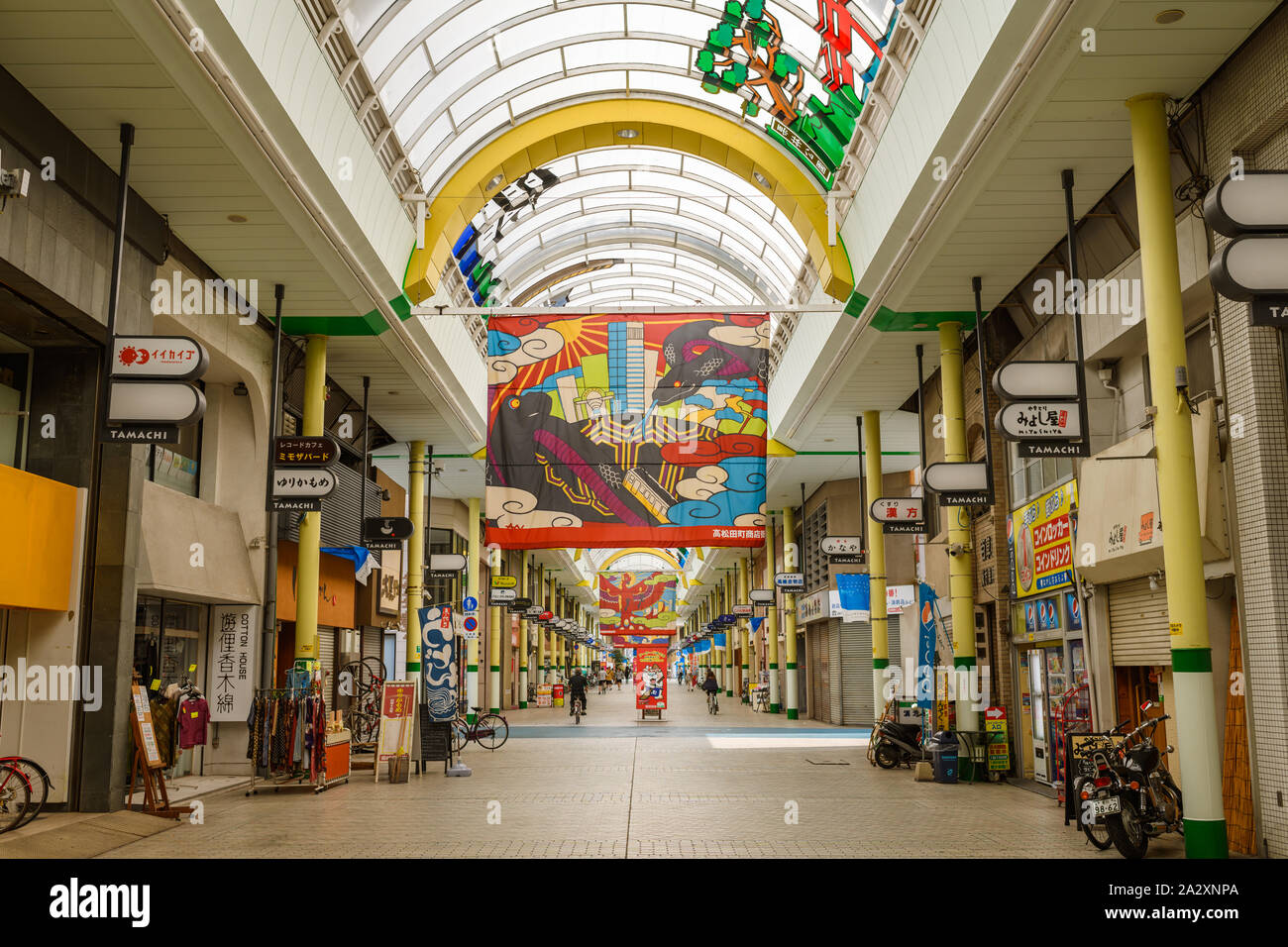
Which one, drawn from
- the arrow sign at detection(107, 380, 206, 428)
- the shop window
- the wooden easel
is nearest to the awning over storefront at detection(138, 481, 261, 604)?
the shop window

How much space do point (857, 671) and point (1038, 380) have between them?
18862mm

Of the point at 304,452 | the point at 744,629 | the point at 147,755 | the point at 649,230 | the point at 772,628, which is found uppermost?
the point at 649,230

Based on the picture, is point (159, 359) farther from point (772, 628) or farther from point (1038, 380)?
point (772, 628)

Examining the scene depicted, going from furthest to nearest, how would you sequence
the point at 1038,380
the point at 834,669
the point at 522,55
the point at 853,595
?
the point at 834,669
the point at 853,595
the point at 522,55
the point at 1038,380

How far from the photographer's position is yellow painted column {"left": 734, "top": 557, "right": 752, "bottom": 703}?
4147cm

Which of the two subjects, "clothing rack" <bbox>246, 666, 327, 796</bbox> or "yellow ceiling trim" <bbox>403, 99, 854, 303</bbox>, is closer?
"clothing rack" <bbox>246, 666, 327, 796</bbox>

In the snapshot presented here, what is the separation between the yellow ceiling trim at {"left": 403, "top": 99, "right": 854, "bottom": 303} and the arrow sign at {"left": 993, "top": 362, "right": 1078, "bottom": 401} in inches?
207

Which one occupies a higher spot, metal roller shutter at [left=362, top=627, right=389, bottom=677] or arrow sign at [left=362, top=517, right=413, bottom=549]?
arrow sign at [left=362, top=517, right=413, bottom=549]

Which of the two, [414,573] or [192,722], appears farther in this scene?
[414,573]

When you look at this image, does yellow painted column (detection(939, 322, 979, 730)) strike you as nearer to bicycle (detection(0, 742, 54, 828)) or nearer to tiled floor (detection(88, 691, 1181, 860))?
tiled floor (detection(88, 691, 1181, 860))

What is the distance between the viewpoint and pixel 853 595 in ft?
86.6

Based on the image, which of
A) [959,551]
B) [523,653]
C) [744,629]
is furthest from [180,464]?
[744,629]
